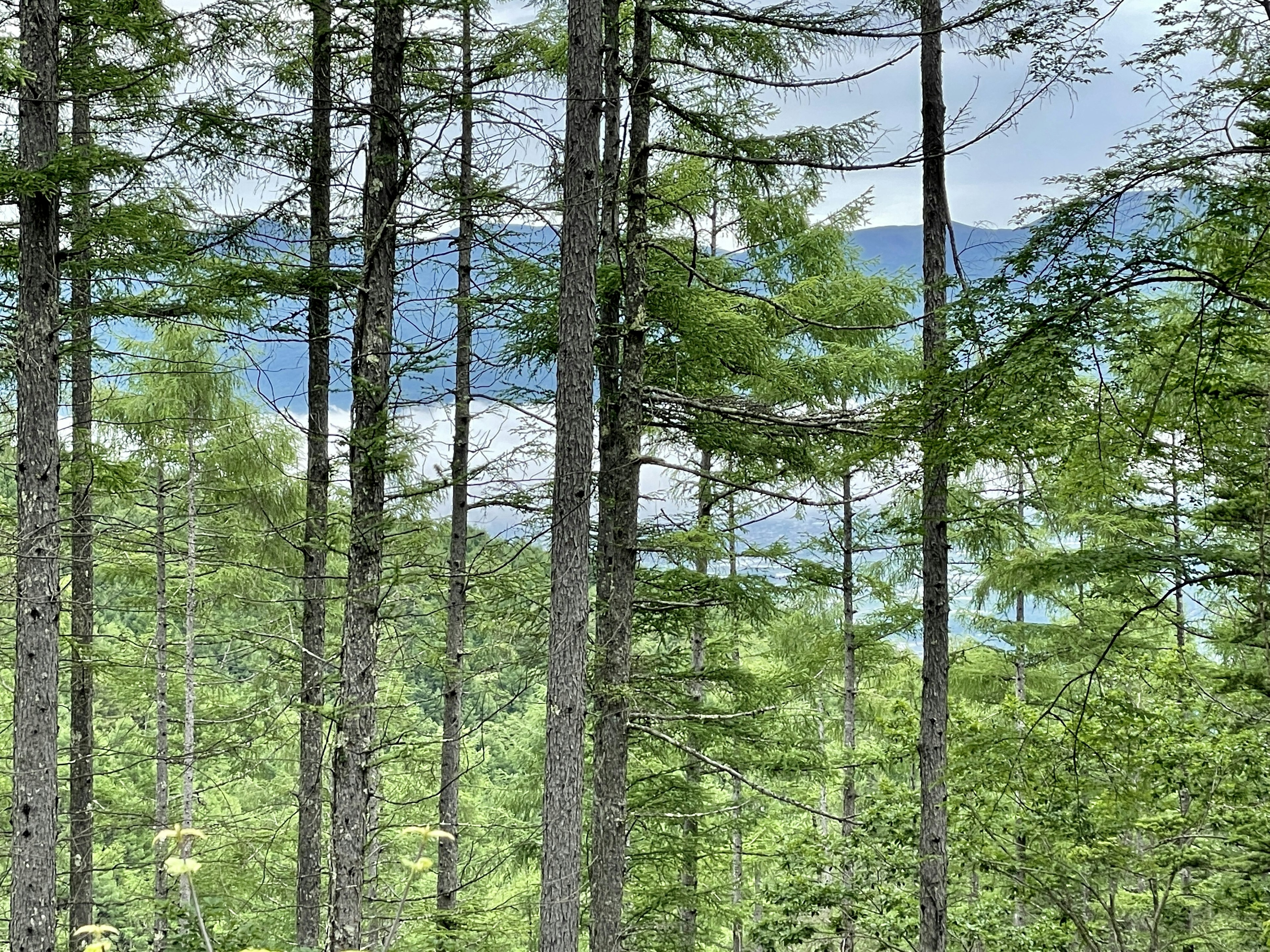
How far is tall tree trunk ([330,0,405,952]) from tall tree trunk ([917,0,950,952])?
4128 mm

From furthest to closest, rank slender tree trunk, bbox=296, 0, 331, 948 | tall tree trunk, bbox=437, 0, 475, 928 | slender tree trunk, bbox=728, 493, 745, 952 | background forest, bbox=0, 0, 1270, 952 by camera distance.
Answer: tall tree trunk, bbox=437, 0, 475, 928
slender tree trunk, bbox=728, 493, 745, 952
slender tree trunk, bbox=296, 0, 331, 948
background forest, bbox=0, 0, 1270, 952

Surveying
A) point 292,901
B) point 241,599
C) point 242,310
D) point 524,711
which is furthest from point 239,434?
point 524,711

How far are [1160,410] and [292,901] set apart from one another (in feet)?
40.7

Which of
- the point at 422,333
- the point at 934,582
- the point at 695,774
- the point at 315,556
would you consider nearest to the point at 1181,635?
the point at 934,582

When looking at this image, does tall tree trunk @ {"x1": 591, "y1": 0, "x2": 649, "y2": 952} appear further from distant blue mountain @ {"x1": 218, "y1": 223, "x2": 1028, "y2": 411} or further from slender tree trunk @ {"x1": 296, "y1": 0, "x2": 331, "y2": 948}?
slender tree trunk @ {"x1": 296, "y1": 0, "x2": 331, "y2": 948}

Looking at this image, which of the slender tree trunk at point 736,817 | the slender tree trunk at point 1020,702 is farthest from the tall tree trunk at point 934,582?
the slender tree trunk at point 736,817

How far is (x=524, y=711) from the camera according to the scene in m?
31.7

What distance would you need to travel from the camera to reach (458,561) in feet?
30.3

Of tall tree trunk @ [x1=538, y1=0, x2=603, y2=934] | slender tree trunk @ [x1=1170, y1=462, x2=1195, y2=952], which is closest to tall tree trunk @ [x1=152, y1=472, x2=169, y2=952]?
tall tree trunk @ [x1=538, y1=0, x2=603, y2=934]

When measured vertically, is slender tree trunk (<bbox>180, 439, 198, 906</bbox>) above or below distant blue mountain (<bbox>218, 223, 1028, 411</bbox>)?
below

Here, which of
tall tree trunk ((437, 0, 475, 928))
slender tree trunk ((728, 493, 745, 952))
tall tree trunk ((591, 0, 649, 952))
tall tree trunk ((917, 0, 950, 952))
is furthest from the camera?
tall tree trunk ((437, 0, 475, 928))

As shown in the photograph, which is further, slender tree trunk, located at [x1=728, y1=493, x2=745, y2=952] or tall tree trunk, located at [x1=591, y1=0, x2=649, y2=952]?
slender tree trunk, located at [x1=728, y1=493, x2=745, y2=952]

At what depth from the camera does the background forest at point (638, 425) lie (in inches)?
205

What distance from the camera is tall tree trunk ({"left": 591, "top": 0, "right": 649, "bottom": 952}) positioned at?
22.1ft
